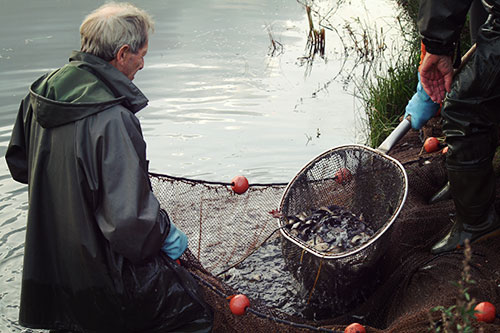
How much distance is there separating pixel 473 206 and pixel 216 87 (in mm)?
5863

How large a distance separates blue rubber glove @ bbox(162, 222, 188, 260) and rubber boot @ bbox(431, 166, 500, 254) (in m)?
1.73

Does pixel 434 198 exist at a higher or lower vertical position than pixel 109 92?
lower

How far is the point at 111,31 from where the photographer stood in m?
3.01

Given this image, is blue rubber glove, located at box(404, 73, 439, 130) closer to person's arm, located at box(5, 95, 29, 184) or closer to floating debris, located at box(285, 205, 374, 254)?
floating debris, located at box(285, 205, 374, 254)

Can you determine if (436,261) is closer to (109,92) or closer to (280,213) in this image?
(280,213)

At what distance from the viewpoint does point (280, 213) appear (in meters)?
3.93

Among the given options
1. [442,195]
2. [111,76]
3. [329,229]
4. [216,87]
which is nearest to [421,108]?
[442,195]

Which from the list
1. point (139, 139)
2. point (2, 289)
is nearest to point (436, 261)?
point (139, 139)

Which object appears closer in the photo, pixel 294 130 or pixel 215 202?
pixel 215 202

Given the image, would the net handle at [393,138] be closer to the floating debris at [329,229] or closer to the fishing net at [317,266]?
the fishing net at [317,266]

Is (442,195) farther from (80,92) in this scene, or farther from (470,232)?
(80,92)

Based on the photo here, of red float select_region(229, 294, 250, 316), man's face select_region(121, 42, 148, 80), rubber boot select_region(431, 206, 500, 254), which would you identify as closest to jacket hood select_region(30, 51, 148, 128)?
man's face select_region(121, 42, 148, 80)

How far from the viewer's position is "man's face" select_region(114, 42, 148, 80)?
3065 mm

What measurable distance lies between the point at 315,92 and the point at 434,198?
4573mm
